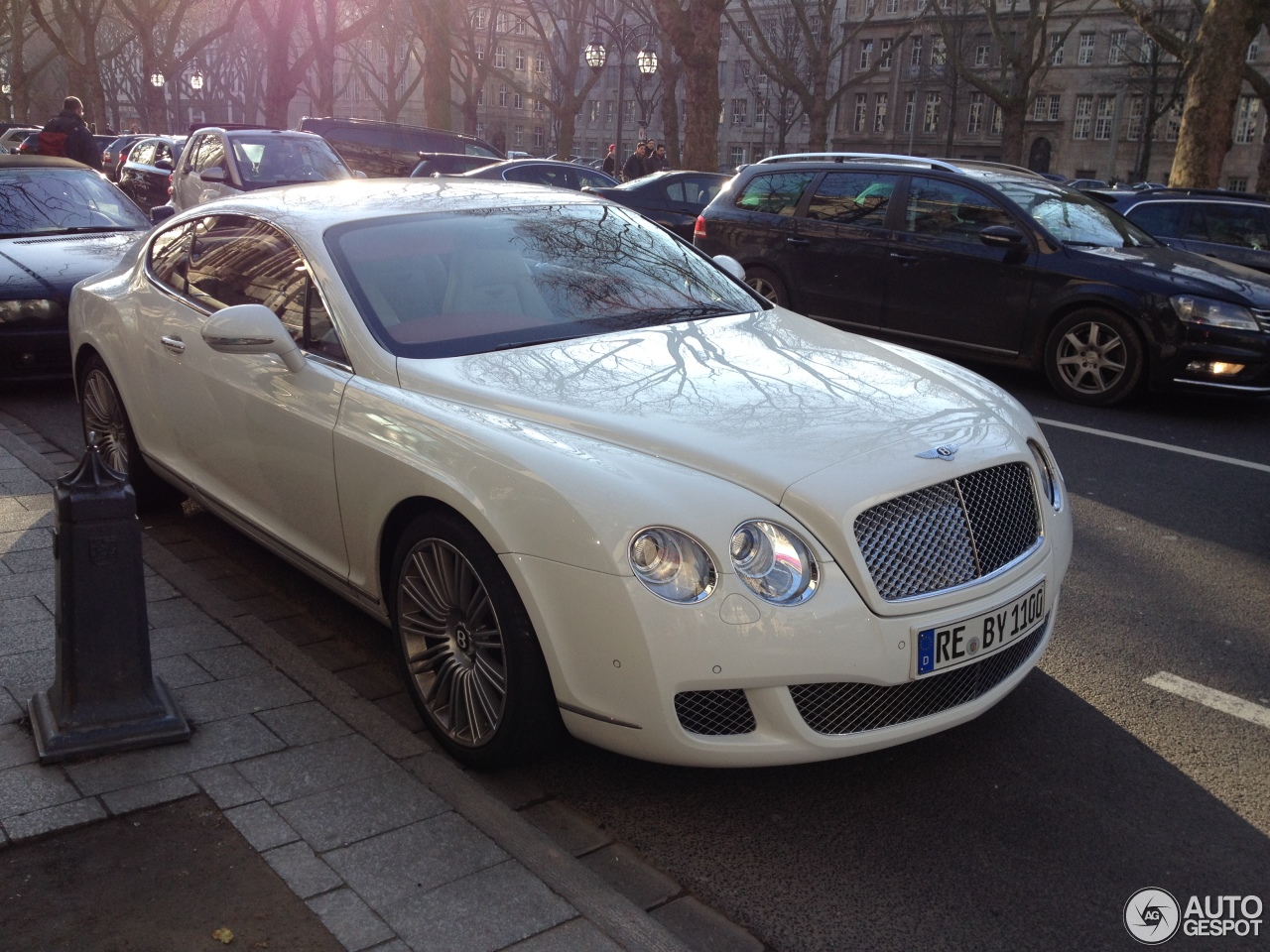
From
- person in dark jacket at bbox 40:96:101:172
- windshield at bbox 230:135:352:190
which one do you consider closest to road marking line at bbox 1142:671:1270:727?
windshield at bbox 230:135:352:190

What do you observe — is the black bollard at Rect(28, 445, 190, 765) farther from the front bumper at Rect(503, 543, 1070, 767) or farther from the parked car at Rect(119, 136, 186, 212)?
the parked car at Rect(119, 136, 186, 212)

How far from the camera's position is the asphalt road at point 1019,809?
2.94m

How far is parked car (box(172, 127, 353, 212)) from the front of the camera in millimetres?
14547

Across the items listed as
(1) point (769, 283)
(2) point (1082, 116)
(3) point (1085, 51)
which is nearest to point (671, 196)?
(1) point (769, 283)

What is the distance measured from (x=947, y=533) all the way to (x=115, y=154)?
1303 inches

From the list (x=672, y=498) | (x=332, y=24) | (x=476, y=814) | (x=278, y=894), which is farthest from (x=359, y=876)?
(x=332, y=24)

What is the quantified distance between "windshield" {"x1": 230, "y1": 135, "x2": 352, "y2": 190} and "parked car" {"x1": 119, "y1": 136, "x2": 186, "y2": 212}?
6044 millimetres

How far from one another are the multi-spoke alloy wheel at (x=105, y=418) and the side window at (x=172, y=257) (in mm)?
620

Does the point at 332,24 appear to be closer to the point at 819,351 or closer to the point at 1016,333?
the point at 1016,333

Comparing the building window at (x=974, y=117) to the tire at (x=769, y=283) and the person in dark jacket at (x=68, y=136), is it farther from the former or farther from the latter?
the tire at (x=769, y=283)

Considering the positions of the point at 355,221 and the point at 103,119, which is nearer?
the point at 355,221

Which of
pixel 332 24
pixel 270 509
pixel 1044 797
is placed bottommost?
pixel 1044 797

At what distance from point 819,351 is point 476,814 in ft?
6.57

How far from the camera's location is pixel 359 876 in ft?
9.53
